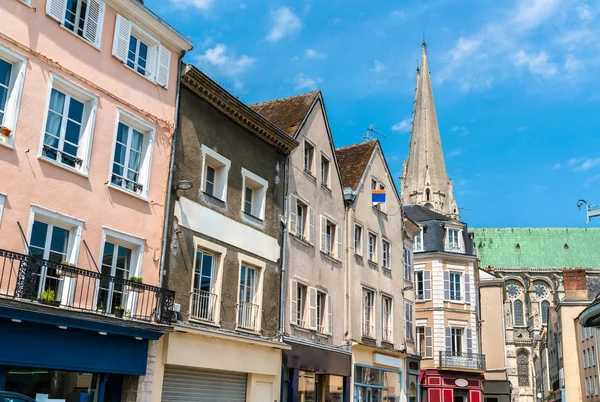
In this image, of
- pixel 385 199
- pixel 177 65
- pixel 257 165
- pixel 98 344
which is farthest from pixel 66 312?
pixel 385 199

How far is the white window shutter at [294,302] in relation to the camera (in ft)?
65.3

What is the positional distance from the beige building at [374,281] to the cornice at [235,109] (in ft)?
18.4

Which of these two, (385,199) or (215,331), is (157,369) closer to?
(215,331)

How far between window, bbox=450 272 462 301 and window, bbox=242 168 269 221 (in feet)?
69.4

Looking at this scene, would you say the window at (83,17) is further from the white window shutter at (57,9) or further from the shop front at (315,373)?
the shop front at (315,373)

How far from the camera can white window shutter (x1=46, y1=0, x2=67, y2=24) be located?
12.8 m

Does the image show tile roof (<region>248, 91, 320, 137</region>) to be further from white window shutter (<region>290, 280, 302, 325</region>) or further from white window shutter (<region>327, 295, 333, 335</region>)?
white window shutter (<region>327, 295, 333, 335</region>)

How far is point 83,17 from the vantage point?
13.8m

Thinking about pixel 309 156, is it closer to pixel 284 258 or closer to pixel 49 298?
pixel 284 258

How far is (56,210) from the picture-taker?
40.7ft

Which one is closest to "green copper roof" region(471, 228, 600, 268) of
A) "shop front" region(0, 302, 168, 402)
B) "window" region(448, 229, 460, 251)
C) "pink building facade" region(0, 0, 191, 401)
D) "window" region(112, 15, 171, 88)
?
"window" region(448, 229, 460, 251)

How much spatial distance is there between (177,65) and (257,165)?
13.9 ft

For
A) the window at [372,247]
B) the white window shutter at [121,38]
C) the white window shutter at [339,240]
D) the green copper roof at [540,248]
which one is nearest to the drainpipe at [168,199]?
the white window shutter at [121,38]

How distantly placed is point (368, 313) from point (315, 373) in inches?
196
